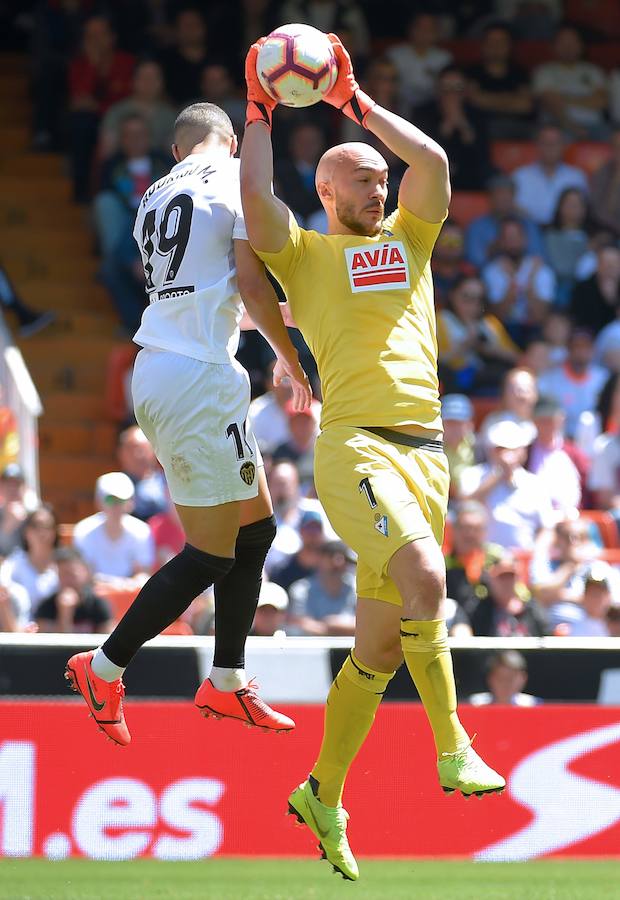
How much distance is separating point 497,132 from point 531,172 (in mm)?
986

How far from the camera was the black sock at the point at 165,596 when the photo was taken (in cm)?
612

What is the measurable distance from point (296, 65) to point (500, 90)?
10.6m

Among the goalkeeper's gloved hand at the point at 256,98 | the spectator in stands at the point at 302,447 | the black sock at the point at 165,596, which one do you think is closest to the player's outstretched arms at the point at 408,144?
the goalkeeper's gloved hand at the point at 256,98

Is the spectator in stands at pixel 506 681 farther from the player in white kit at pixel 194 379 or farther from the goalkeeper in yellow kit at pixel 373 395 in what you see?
the player in white kit at pixel 194 379

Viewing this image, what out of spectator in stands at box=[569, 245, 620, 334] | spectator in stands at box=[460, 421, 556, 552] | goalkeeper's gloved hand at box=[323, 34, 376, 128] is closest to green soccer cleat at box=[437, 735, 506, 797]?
goalkeeper's gloved hand at box=[323, 34, 376, 128]

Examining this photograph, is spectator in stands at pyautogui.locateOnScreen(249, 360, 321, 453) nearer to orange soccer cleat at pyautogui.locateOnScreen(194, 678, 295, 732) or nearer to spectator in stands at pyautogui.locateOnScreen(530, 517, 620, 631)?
spectator in stands at pyautogui.locateOnScreen(530, 517, 620, 631)

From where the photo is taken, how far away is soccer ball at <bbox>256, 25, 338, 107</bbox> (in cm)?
584

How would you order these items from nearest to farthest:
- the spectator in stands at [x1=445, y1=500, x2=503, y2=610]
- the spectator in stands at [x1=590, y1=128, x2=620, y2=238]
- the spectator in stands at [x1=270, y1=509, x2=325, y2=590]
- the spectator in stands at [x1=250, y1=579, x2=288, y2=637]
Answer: the spectator in stands at [x1=250, y1=579, x2=288, y2=637] → the spectator in stands at [x1=445, y1=500, x2=503, y2=610] → the spectator in stands at [x1=270, y1=509, x2=325, y2=590] → the spectator in stands at [x1=590, y1=128, x2=620, y2=238]

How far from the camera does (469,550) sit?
10500 millimetres

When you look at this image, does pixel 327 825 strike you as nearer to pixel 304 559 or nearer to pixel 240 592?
pixel 240 592

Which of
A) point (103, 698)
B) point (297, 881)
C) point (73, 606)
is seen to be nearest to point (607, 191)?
point (73, 606)

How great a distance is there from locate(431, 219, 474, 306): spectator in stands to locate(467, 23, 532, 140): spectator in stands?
8.29ft

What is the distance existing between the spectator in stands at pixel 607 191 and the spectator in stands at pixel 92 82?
4364mm

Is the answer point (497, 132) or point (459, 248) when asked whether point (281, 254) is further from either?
point (497, 132)
